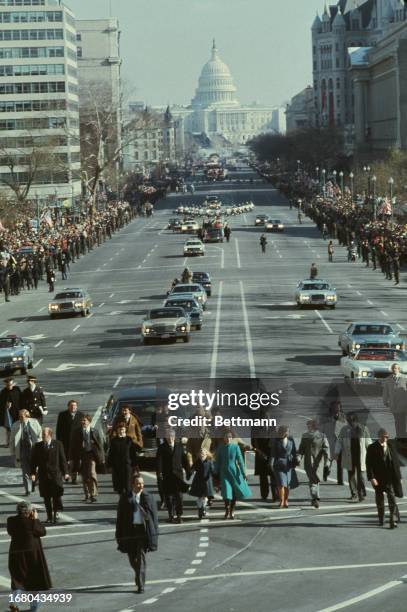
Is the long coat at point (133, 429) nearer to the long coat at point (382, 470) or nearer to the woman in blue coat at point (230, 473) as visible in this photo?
the woman in blue coat at point (230, 473)

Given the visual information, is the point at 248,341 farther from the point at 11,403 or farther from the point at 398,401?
the point at 398,401

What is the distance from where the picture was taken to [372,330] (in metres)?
41.4

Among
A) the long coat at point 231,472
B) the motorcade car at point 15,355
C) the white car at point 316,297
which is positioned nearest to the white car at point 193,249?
the white car at point 316,297

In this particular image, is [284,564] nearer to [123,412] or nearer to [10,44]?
[123,412]

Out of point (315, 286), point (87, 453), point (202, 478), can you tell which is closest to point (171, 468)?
point (202, 478)

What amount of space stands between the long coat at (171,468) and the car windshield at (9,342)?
20.2m

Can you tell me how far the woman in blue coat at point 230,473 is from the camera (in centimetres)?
2181

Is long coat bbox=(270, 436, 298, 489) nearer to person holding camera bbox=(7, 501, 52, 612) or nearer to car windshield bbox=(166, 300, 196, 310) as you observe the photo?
person holding camera bbox=(7, 501, 52, 612)

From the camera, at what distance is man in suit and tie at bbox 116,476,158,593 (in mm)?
17719

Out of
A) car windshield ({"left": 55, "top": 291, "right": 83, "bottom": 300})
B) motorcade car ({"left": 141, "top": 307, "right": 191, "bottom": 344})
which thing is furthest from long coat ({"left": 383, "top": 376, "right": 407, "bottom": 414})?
car windshield ({"left": 55, "top": 291, "right": 83, "bottom": 300})

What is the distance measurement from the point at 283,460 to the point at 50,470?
10.3 ft

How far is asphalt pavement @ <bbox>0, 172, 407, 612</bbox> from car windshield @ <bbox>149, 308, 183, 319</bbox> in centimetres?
90

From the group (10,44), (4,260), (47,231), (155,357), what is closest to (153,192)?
(10,44)

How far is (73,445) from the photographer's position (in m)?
23.6
